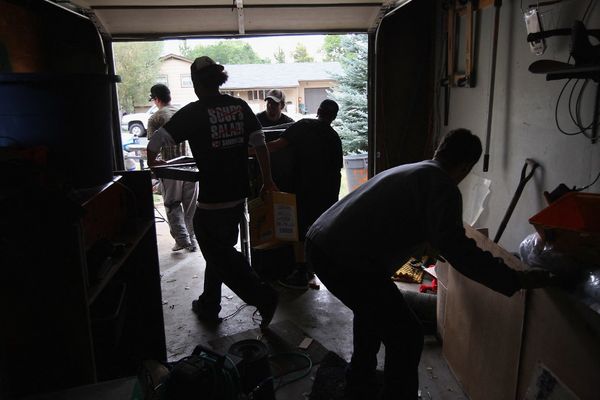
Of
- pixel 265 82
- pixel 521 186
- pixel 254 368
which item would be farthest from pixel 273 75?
pixel 254 368

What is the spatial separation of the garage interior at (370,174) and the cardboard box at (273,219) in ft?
1.81

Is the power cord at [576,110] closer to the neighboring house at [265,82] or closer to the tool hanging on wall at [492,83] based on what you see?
the tool hanging on wall at [492,83]

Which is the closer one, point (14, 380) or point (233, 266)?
point (14, 380)

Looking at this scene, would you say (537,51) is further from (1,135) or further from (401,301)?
(1,135)

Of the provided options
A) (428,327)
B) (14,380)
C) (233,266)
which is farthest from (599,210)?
(14,380)

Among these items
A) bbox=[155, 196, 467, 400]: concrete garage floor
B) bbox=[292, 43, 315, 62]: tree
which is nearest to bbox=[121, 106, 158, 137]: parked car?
bbox=[155, 196, 467, 400]: concrete garage floor

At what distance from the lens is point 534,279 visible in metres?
1.66

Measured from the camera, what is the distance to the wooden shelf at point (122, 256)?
5.06ft

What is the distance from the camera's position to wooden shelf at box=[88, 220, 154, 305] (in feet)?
5.06

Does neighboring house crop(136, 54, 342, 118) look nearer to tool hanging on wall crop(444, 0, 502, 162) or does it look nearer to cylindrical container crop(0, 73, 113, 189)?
tool hanging on wall crop(444, 0, 502, 162)

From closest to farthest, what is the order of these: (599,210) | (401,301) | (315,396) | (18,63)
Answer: (599,210) < (401,301) < (315,396) < (18,63)

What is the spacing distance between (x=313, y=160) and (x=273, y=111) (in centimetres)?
96

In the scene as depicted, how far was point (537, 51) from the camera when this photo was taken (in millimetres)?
2457

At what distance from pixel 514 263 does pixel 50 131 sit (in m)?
1.81
